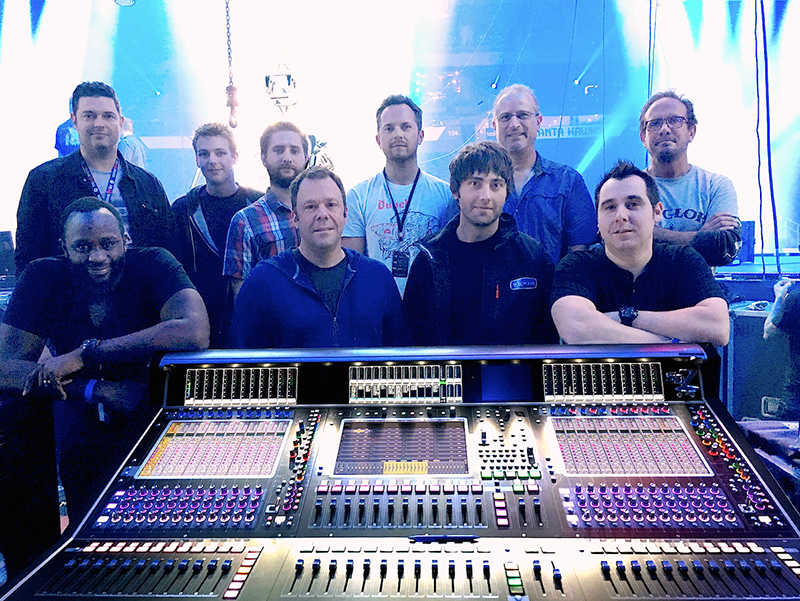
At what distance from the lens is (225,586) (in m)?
1.54

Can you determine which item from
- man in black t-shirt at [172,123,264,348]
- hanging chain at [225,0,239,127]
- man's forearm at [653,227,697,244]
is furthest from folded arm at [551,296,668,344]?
hanging chain at [225,0,239,127]

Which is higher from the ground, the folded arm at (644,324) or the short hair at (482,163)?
the short hair at (482,163)

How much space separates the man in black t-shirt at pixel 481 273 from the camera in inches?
102

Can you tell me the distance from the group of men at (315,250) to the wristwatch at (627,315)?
86 millimetres

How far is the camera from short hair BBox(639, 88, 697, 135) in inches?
103

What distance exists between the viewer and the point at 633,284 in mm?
2514

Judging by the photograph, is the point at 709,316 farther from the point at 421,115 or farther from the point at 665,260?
the point at 421,115

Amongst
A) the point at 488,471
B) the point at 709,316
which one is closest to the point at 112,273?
the point at 488,471

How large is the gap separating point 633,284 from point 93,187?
2.72m

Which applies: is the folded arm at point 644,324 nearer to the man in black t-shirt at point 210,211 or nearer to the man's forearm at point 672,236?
the man's forearm at point 672,236

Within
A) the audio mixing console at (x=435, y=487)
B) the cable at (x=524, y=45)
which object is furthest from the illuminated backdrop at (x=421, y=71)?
the audio mixing console at (x=435, y=487)

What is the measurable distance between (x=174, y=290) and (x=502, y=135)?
1.83 m

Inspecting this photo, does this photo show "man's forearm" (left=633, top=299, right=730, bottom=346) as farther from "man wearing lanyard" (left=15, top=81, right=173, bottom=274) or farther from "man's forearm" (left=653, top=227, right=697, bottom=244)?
"man wearing lanyard" (left=15, top=81, right=173, bottom=274)

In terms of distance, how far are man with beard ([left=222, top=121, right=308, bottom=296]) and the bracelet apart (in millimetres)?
830
